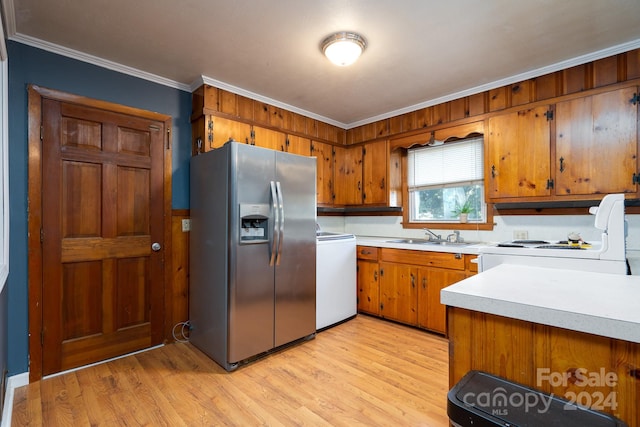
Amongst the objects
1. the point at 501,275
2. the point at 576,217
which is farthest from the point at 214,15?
the point at 576,217

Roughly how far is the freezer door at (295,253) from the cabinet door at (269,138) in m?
0.64

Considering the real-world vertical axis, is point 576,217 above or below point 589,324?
above

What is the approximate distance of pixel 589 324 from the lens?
0.80 m

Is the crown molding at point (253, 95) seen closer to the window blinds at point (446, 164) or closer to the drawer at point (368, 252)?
the window blinds at point (446, 164)

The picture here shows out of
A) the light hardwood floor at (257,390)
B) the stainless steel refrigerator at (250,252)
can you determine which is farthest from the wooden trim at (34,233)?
the stainless steel refrigerator at (250,252)

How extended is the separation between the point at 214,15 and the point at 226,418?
252cm

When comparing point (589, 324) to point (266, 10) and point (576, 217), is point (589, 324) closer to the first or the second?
point (266, 10)

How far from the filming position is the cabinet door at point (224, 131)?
9.27 ft

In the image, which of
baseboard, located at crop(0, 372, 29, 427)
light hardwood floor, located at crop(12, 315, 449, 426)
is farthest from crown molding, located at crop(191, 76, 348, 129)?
baseboard, located at crop(0, 372, 29, 427)

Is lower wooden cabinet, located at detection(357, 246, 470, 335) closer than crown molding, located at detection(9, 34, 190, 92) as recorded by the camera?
No

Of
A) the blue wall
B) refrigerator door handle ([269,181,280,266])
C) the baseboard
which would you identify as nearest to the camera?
the baseboard

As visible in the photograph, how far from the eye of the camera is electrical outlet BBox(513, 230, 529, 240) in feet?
9.64

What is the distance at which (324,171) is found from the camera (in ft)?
Answer: 13.0

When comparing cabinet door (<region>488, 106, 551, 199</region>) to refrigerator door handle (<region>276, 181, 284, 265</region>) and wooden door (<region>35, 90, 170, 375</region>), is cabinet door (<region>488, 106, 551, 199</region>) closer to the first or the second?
refrigerator door handle (<region>276, 181, 284, 265</region>)
